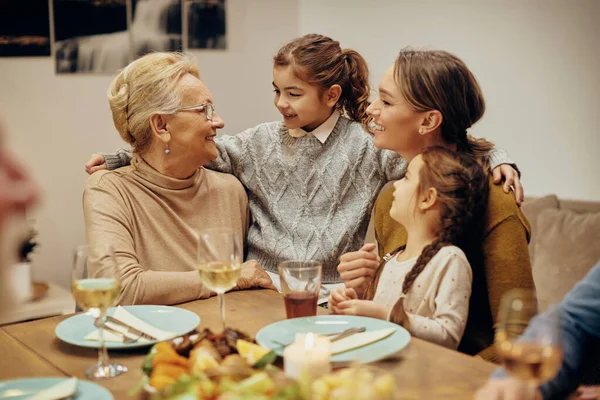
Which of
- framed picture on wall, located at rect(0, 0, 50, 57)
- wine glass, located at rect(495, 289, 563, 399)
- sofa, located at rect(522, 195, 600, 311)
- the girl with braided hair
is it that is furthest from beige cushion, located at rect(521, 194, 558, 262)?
framed picture on wall, located at rect(0, 0, 50, 57)

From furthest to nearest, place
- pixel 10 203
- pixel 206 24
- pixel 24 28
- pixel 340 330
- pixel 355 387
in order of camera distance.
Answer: pixel 206 24 < pixel 24 28 < pixel 340 330 < pixel 355 387 < pixel 10 203

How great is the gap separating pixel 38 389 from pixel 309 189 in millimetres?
1362

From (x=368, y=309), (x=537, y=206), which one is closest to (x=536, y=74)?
(x=537, y=206)

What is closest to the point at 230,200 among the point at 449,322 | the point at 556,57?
the point at 449,322

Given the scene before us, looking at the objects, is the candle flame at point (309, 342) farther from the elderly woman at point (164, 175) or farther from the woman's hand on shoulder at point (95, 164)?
the woman's hand on shoulder at point (95, 164)

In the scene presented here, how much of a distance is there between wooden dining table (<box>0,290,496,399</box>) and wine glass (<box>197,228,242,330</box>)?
0.18 meters

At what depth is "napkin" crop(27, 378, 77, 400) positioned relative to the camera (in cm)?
110

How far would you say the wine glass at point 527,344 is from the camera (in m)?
0.95

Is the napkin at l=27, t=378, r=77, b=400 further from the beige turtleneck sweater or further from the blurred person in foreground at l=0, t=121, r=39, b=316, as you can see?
the blurred person in foreground at l=0, t=121, r=39, b=316

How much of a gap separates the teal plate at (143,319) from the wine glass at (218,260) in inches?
6.3

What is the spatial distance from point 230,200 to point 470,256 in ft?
2.85

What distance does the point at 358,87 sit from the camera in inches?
100

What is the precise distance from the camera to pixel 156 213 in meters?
2.14

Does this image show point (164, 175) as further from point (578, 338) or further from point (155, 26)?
point (155, 26)
